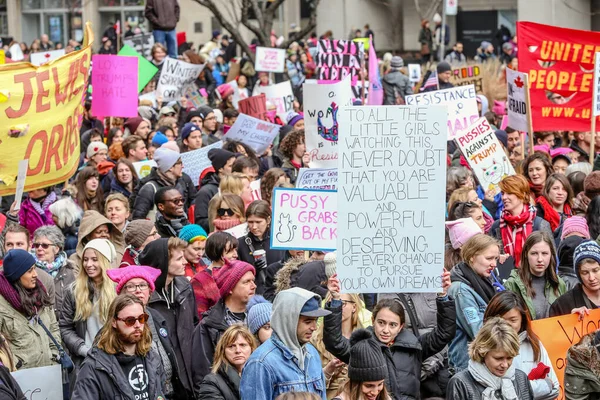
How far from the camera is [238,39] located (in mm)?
23578

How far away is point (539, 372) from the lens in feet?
21.8

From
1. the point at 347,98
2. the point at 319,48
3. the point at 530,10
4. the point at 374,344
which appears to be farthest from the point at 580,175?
the point at 530,10

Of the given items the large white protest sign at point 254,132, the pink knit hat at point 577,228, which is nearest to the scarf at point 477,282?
the pink knit hat at point 577,228

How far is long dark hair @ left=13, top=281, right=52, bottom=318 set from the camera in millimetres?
7102

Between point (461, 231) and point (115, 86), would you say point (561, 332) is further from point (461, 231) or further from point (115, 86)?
point (115, 86)

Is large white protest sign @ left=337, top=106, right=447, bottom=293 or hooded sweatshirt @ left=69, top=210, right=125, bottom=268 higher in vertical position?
large white protest sign @ left=337, top=106, right=447, bottom=293

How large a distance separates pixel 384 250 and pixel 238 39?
17094 mm

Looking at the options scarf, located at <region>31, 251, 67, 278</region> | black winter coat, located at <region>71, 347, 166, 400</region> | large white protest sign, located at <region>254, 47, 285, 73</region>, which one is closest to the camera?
black winter coat, located at <region>71, 347, 166, 400</region>

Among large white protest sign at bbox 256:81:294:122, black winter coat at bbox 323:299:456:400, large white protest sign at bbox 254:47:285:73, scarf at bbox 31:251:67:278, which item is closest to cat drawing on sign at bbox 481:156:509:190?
scarf at bbox 31:251:67:278

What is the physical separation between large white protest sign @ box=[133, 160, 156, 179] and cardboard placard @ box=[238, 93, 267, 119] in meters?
3.73

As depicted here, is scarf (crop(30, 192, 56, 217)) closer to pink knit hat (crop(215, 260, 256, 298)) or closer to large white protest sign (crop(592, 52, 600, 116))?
pink knit hat (crop(215, 260, 256, 298))

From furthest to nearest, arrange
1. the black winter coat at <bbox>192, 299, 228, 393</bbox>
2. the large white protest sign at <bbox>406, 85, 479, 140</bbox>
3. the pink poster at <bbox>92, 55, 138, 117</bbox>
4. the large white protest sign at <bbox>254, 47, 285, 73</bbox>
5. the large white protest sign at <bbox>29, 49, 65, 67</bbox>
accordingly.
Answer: the large white protest sign at <bbox>254, 47, 285, 73</bbox>, the large white protest sign at <bbox>29, 49, 65, 67</bbox>, the pink poster at <bbox>92, 55, 138, 117</bbox>, the large white protest sign at <bbox>406, 85, 479, 140</bbox>, the black winter coat at <bbox>192, 299, 228, 393</bbox>

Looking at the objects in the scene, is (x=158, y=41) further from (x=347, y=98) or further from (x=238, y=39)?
(x=347, y=98)

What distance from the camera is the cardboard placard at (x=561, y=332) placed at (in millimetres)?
7359
